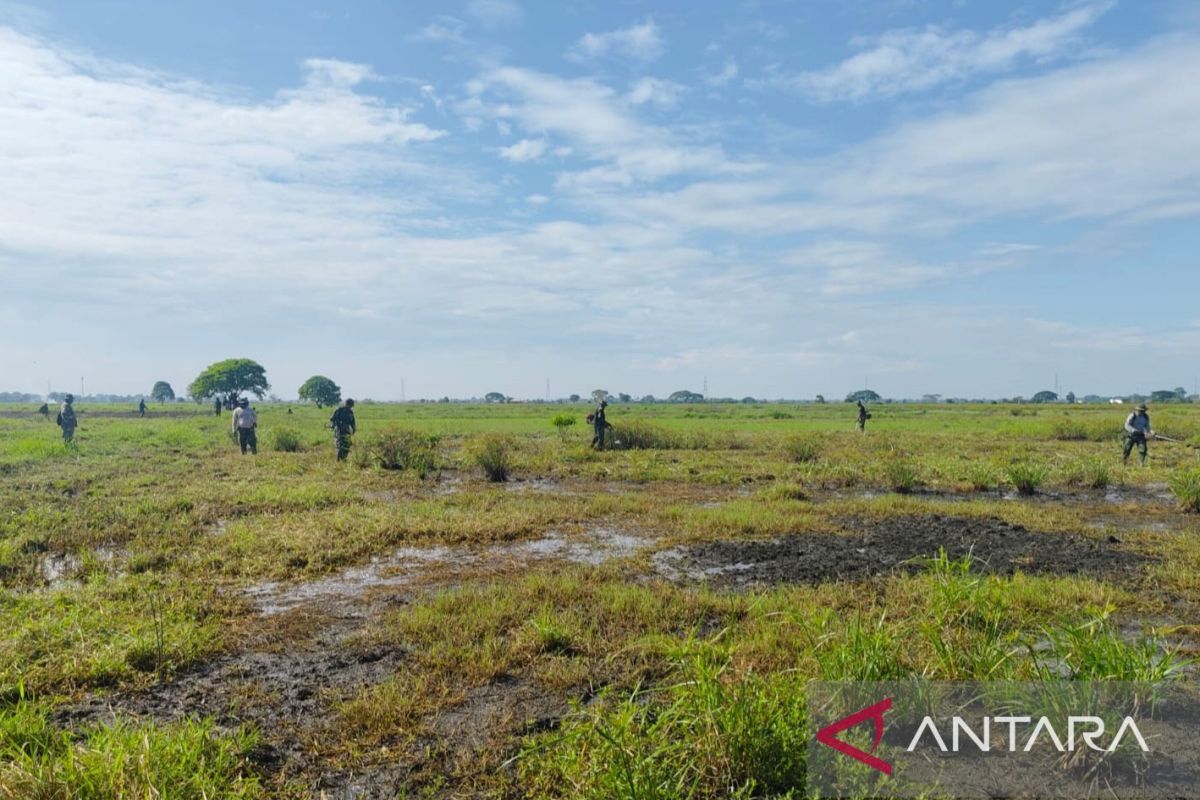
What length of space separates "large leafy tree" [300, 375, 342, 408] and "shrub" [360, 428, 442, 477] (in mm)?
104774

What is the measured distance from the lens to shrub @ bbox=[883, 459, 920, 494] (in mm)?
15995

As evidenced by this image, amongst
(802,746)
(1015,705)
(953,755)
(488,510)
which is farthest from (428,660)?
(488,510)

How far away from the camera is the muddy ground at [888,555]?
331 inches

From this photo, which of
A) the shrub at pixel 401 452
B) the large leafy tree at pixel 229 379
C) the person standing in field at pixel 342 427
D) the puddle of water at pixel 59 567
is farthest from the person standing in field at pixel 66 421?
the large leafy tree at pixel 229 379

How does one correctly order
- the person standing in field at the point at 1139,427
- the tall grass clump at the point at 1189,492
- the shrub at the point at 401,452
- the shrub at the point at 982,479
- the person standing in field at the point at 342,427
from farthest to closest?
the person standing in field at the point at 342,427 → the person standing in field at the point at 1139,427 → the shrub at the point at 401,452 → the shrub at the point at 982,479 → the tall grass clump at the point at 1189,492

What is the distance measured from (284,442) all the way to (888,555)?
20639 mm

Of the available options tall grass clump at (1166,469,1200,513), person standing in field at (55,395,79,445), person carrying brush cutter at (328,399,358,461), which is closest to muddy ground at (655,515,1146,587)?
tall grass clump at (1166,469,1200,513)

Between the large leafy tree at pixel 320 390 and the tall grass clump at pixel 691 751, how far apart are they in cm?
12206

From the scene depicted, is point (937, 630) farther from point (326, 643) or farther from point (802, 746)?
point (326, 643)

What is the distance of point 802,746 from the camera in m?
3.73

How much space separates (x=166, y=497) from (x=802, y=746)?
1267cm

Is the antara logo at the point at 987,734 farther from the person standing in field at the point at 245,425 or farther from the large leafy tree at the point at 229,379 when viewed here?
the large leafy tree at the point at 229,379

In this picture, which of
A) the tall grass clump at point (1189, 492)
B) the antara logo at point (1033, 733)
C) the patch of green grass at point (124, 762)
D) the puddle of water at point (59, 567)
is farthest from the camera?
the tall grass clump at point (1189, 492)

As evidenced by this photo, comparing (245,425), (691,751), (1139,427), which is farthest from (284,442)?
(1139,427)
